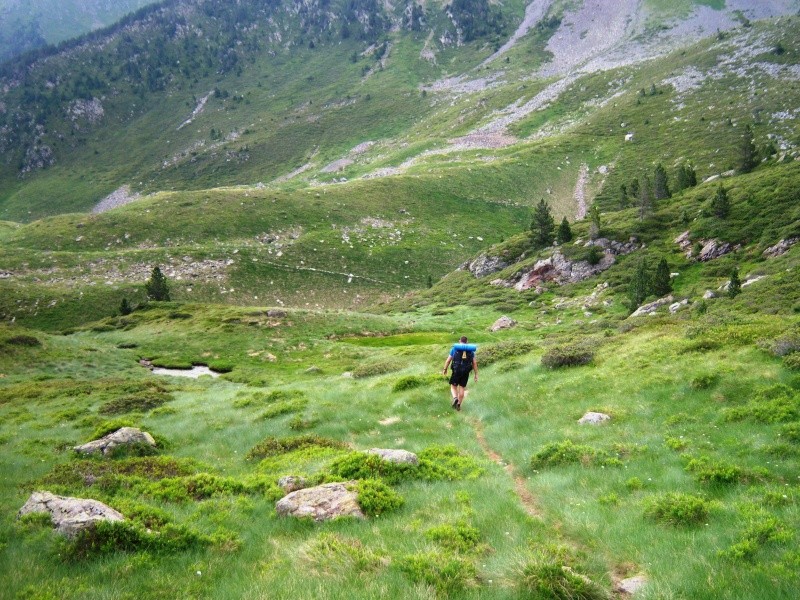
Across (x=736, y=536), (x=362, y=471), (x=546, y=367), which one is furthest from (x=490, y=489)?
(x=546, y=367)

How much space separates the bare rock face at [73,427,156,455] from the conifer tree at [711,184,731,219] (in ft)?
234

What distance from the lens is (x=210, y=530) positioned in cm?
1024

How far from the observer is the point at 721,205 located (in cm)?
6222

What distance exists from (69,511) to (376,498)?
265 inches

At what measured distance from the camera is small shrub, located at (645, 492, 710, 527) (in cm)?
914

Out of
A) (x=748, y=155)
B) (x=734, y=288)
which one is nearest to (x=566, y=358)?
(x=734, y=288)

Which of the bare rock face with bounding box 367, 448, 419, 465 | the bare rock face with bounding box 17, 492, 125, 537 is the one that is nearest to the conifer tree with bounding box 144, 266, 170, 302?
the bare rock face with bounding box 17, 492, 125, 537

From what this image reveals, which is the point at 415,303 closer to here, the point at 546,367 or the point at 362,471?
the point at 546,367

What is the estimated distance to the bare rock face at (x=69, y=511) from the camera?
926 centimetres

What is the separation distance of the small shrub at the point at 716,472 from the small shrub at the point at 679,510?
118cm

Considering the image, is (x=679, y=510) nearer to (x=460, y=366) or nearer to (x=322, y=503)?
(x=322, y=503)

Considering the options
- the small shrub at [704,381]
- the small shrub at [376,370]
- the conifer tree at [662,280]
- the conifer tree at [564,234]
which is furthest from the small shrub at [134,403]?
the conifer tree at [564,234]

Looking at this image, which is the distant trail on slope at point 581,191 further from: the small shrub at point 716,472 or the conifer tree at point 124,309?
the small shrub at point 716,472

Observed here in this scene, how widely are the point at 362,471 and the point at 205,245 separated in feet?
327
